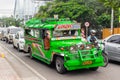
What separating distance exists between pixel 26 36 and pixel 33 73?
5.51 meters

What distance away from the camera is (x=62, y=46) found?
37.1 ft

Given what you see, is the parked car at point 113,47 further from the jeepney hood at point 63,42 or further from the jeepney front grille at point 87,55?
the jeepney front grille at point 87,55

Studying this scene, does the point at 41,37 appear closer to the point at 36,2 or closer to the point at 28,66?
the point at 28,66

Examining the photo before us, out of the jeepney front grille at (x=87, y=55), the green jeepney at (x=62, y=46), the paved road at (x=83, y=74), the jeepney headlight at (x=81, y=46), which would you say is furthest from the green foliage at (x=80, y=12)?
the jeepney front grille at (x=87, y=55)

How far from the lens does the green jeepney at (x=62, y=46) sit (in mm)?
10625

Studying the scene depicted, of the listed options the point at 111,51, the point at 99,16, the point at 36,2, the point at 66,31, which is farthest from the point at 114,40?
the point at 36,2

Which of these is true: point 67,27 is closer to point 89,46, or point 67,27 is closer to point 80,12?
point 89,46

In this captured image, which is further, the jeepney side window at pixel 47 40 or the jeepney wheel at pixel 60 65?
the jeepney side window at pixel 47 40

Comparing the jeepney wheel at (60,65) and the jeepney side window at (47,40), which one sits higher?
the jeepney side window at (47,40)

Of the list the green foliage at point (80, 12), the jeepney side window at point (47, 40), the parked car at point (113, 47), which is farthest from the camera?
the green foliage at point (80, 12)

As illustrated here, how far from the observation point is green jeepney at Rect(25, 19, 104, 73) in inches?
418

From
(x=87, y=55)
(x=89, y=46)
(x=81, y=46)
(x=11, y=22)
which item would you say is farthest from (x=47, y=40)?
(x=11, y=22)

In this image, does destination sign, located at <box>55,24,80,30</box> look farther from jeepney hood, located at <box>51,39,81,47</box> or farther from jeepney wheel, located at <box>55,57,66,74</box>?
jeepney wheel, located at <box>55,57,66,74</box>

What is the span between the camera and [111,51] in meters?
13.6
